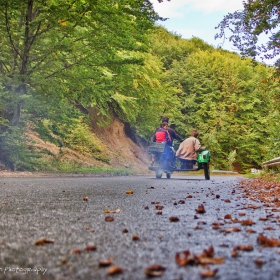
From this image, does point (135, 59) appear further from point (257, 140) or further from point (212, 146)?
point (257, 140)

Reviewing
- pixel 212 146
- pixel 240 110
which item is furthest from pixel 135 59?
pixel 240 110

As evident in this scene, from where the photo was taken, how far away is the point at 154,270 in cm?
187

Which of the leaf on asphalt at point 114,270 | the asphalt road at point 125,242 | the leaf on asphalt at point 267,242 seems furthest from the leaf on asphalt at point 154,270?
the leaf on asphalt at point 267,242

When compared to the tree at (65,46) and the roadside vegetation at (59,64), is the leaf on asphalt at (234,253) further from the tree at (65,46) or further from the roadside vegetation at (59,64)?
the tree at (65,46)

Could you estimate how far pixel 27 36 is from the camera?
1283cm

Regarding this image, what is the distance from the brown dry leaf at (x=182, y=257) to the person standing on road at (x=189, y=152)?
1140cm

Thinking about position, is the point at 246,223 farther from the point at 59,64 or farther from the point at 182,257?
the point at 59,64

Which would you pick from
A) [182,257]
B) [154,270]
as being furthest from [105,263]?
[182,257]

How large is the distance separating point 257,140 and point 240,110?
3381 millimetres

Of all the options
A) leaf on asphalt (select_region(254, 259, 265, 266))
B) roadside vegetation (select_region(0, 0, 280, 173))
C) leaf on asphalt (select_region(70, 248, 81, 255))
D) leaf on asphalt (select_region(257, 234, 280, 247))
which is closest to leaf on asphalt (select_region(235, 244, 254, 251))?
leaf on asphalt (select_region(257, 234, 280, 247))

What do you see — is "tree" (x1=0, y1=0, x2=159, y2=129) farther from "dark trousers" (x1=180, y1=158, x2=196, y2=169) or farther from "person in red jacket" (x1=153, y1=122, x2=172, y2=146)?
"dark trousers" (x1=180, y1=158, x2=196, y2=169)

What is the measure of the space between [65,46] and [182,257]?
11214 millimetres

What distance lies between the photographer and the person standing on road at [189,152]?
13.5 meters

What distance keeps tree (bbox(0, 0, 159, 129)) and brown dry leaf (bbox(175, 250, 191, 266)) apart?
34.3 feet
